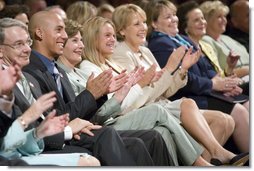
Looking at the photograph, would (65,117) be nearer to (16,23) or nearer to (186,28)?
(16,23)

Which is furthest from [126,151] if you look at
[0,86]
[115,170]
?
[0,86]

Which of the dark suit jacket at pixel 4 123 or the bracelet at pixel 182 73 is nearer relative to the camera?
the dark suit jacket at pixel 4 123

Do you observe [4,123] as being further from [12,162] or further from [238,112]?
[238,112]

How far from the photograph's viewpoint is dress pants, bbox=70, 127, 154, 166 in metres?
4.20

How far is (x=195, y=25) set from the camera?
20.7 feet

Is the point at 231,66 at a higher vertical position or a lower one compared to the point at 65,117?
lower

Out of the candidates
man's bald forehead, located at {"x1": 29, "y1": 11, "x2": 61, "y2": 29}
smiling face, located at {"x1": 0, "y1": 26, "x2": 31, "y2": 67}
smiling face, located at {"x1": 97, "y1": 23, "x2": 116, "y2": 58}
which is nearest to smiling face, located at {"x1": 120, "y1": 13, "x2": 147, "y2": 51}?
smiling face, located at {"x1": 97, "y1": 23, "x2": 116, "y2": 58}

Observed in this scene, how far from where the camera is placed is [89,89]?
4.51 metres

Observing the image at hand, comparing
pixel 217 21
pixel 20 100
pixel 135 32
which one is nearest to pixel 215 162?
pixel 135 32

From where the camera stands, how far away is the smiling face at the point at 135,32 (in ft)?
18.1

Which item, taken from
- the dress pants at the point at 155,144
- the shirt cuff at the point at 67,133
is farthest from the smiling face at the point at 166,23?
the shirt cuff at the point at 67,133

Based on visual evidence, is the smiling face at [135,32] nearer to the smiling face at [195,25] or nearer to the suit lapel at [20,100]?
the smiling face at [195,25]

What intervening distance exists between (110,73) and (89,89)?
145 millimetres

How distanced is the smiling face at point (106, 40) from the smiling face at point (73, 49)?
0.66ft
